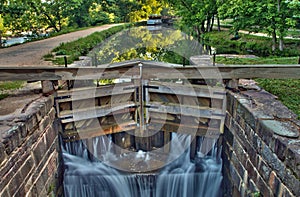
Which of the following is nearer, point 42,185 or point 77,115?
point 42,185

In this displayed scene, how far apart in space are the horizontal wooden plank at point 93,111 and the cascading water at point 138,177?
0.59 meters

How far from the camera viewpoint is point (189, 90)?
18.4 ft

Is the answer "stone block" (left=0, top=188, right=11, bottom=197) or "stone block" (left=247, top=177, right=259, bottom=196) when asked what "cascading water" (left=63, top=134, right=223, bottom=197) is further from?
"stone block" (left=0, top=188, right=11, bottom=197)

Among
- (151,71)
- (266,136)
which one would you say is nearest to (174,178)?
(151,71)

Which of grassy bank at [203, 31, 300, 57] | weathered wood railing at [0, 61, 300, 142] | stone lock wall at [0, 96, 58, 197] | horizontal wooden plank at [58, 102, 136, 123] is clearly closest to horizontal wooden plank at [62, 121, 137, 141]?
weathered wood railing at [0, 61, 300, 142]

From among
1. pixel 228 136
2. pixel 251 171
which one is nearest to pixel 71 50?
pixel 228 136

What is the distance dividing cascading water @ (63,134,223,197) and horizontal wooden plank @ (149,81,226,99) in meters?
1.00

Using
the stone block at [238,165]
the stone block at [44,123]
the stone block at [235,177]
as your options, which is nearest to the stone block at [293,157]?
the stone block at [238,165]

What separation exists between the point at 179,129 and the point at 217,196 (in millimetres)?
1508

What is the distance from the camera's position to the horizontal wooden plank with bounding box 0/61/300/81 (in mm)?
4773

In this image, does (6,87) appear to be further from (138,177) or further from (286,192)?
(286,192)

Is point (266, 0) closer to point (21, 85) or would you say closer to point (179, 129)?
point (179, 129)

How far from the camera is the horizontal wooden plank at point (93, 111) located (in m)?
5.34

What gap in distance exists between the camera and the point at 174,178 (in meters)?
5.62
